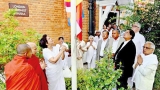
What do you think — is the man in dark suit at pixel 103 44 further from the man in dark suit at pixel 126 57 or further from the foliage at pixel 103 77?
the foliage at pixel 103 77

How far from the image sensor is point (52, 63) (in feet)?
13.2

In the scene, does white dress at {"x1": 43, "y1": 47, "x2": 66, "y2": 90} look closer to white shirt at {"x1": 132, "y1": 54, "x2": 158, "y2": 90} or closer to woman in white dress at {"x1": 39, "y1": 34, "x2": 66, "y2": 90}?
woman in white dress at {"x1": 39, "y1": 34, "x2": 66, "y2": 90}

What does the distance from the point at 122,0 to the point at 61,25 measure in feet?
9.46

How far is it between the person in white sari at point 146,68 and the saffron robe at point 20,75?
2072 mm

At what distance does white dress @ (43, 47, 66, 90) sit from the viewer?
3.99 metres

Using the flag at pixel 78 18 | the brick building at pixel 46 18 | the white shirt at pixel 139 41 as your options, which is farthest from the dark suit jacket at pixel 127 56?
the brick building at pixel 46 18

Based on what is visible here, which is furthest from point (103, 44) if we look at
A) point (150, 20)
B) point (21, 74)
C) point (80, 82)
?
point (21, 74)

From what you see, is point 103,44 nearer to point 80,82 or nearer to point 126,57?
point 126,57

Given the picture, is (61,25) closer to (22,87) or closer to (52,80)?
(52,80)

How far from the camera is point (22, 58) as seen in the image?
311cm

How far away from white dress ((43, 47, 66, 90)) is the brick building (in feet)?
11.0

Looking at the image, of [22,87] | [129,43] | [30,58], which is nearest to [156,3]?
[129,43]

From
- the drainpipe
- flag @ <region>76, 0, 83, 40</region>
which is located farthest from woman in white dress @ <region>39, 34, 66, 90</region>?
the drainpipe

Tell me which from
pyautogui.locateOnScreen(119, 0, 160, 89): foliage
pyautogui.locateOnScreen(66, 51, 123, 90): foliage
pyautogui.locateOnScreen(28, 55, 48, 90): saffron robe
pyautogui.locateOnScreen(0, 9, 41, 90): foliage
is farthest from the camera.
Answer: pyautogui.locateOnScreen(119, 0, 160, 89): foliage
